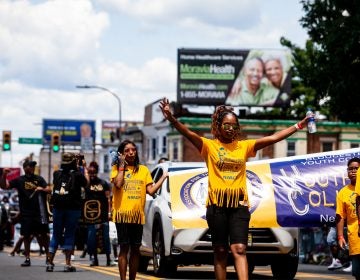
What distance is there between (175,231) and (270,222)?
1355 millimetres

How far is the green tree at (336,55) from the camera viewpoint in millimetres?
30156

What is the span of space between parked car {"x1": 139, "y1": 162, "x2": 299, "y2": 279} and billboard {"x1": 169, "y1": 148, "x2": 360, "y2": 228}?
0.13 meters

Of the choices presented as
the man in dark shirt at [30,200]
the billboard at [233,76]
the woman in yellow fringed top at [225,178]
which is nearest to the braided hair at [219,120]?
the woman in yellow fringed top at [225,178]

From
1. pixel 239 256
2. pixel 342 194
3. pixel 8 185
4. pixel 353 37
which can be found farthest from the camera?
pixel 353 37

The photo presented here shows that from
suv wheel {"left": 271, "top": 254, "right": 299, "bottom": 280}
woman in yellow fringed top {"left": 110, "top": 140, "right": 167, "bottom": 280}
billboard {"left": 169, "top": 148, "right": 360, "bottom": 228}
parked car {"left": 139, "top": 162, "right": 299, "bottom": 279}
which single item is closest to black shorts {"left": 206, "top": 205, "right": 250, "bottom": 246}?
woman in yellow fringed top {"left": 110, "top": 140, "right": 167, "bottom": 280}

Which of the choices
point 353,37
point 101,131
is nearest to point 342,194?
point 353,37

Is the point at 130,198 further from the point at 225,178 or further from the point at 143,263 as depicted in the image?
the point at 143,263

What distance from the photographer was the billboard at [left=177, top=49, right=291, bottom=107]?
79688 mm

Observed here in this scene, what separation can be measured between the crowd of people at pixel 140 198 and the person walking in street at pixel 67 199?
0.05ft

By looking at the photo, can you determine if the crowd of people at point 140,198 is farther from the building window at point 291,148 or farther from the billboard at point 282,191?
the building window at point 291,148

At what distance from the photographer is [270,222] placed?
634 inches

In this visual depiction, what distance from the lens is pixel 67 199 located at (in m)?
17.9

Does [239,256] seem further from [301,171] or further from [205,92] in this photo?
[205,92]

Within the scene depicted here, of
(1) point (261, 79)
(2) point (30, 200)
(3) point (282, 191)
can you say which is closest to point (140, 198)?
(3) point (282, 191)
